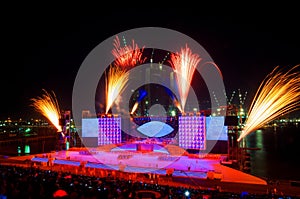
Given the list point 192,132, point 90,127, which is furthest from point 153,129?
point 192,132

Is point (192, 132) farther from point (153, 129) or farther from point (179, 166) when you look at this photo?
point (153, 129)

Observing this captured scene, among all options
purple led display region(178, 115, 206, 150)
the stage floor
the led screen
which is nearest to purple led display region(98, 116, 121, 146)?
the stage floor

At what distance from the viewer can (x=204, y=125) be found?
73.1 feet

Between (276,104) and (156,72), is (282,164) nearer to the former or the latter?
(276,104)

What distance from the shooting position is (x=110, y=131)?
28.4 meters

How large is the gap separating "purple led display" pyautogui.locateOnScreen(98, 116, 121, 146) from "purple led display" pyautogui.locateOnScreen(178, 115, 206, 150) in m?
7.88

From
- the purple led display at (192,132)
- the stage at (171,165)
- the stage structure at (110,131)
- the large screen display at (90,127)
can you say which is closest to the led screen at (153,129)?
the stage structure at (110,131)

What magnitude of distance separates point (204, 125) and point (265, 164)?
21.6m

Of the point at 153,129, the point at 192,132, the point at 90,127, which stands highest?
the point at 90,127

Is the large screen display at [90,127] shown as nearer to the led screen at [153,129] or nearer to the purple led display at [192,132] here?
the led screen at [153,129]

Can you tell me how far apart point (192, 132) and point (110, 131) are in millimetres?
9714

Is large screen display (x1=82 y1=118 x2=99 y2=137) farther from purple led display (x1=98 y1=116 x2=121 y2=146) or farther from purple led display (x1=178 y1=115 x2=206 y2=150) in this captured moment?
purple led display (x1=178 y1=115 x2=206 y2=150)

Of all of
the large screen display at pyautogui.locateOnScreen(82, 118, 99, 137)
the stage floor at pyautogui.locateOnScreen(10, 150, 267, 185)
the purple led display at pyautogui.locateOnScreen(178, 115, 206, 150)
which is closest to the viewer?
the stage floor at pyautogui.locateOnScreen(10, 150, 267, 185)

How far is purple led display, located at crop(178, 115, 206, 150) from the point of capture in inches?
879
